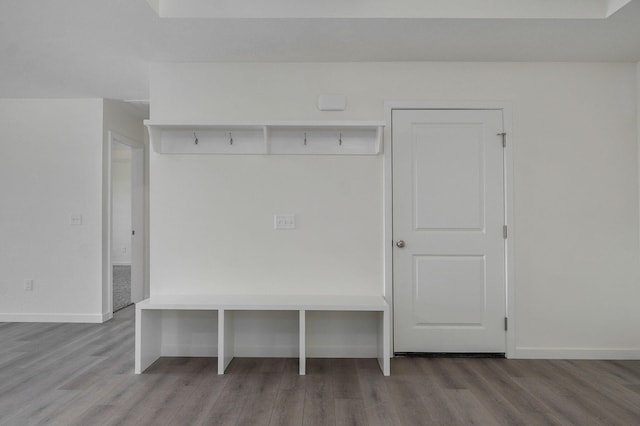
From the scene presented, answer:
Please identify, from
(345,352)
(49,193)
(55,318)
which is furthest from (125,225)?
(345,352)

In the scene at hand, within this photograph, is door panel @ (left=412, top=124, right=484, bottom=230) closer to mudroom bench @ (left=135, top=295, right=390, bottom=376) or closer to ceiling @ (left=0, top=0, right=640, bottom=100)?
ceiling @ (left=0, top=0, right=640, bottom=100)

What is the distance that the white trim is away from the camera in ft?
13.5

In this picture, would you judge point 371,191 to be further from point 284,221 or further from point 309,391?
point 309,391

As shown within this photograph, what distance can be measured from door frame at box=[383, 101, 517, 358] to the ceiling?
0.36m

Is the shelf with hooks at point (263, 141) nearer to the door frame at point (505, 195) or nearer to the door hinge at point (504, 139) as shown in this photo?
the door frame at point (505, 195)

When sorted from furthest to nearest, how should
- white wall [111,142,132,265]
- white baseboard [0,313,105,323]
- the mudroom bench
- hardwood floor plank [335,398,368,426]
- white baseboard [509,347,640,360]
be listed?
white wall [111,142,132,265] < white baseboard [0,313,105,323] < white baseboard [509,347,640,360] < the mudroom bench < hardwood floor plank [335,398,368,426]

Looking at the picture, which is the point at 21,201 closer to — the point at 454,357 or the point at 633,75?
the point at 454,357

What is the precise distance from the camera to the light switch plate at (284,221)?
3.15 metres

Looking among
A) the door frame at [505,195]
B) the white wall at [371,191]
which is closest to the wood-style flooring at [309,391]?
the door frame at [505,195]

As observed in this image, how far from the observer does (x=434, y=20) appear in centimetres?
250

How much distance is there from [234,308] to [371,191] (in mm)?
1396

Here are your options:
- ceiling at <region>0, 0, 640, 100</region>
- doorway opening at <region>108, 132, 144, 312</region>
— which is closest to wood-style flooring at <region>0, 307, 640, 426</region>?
doorway opening at <region>108, 132, 144, 312</region>

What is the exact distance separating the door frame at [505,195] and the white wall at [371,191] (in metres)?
0.05

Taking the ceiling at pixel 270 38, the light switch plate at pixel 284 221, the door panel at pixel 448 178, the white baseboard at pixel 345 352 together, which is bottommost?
the white baseboard at pixel 345 352
